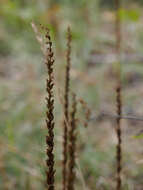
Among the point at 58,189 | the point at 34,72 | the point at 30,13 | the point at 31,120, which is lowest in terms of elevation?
the point at 58,189

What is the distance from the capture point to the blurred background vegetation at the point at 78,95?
1.83 metres

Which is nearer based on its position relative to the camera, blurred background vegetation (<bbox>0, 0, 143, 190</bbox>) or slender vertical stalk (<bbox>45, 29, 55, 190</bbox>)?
slender vertical stalk (<bbox>45, 29, 55, 190</bbox>)

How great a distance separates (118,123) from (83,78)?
6.09 ft

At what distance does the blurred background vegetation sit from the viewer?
183 cm

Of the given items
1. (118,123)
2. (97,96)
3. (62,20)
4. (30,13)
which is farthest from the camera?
(62,20)

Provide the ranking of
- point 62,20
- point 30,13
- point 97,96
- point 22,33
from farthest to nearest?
point 62,20, point 22,33, point 97,96, point 30,13

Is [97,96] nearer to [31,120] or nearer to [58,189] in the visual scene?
[31,120]

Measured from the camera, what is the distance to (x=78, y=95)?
2492 millimetres

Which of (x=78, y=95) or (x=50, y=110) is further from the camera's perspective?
(x=78, y=95)

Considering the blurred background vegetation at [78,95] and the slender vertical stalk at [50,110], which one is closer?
the slender vertical stalk at [50,110]

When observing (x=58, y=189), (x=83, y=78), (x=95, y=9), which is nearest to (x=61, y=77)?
(x=83, y=78)

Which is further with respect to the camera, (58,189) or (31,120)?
(31,120)

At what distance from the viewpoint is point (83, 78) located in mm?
2830

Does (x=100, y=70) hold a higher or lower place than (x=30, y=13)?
lower
